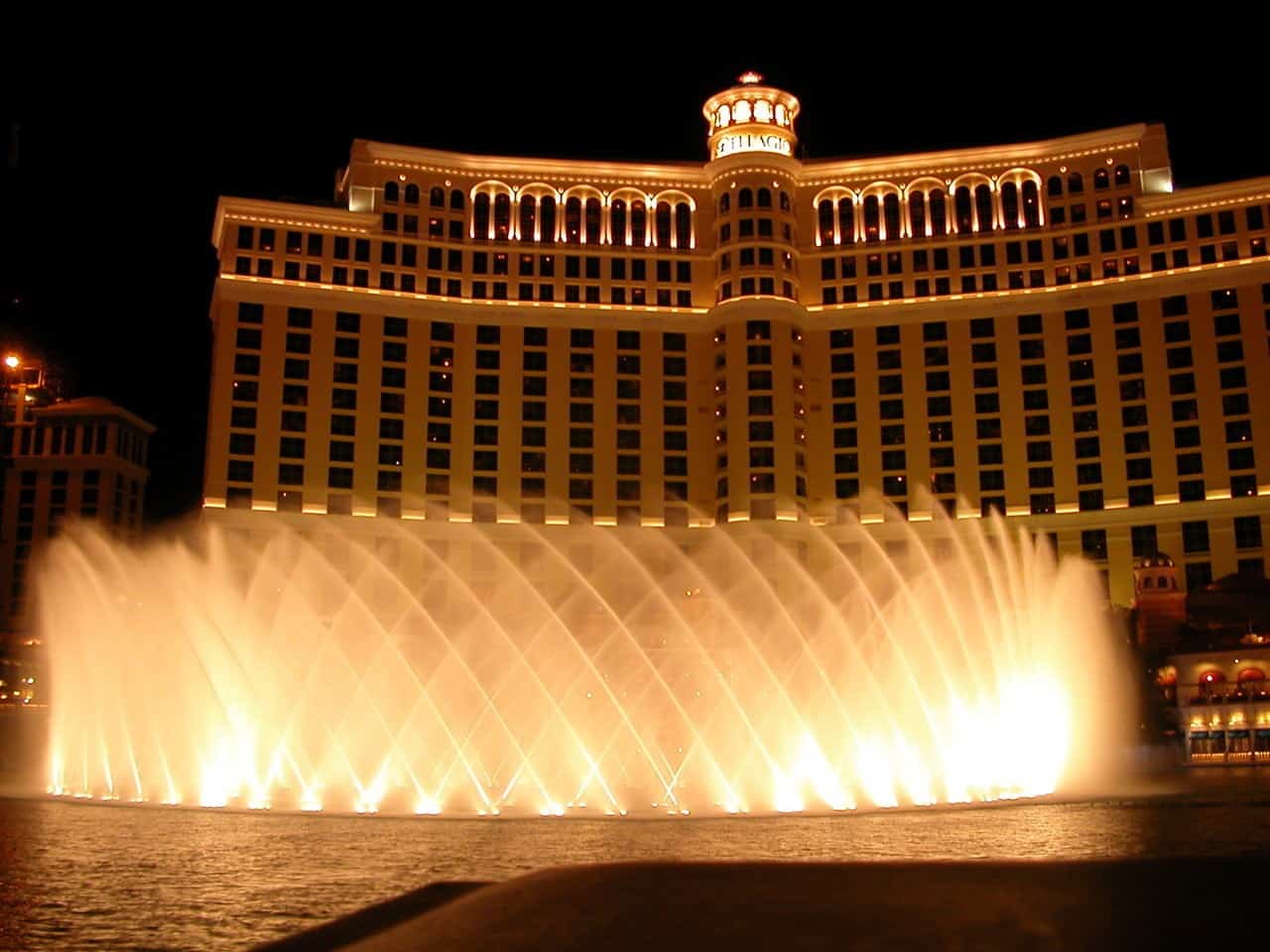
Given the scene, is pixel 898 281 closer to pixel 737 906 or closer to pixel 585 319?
pixel 585 319

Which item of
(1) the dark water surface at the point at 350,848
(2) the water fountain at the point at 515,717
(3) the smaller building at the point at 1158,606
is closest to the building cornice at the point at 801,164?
(3) the smaller building at the point at 1158,606

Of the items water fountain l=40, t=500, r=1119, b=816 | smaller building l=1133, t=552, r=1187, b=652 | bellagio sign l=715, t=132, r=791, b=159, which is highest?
bellagio sign l=715, t=132, r=791, b=159

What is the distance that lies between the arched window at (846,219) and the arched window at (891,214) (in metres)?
2.52

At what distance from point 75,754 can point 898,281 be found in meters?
79.8

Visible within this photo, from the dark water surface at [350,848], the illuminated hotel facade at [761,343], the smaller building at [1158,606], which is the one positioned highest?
the illuminated hotel facade at [761,343]

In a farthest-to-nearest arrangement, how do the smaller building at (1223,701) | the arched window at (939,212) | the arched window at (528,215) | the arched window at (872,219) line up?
the arched window at (872,219)
the arched window at (528,215)
the arched window at (939,212)
the smaller building at (1223,701)

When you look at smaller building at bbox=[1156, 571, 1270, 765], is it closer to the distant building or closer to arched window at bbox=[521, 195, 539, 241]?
arched window at bbox=[521, 195, 539, 241]

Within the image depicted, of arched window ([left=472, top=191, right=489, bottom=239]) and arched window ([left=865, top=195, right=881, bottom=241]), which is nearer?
arched window ([left=472, top=191, right=489, bottom=239])

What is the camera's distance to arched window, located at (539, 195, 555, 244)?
104 meters

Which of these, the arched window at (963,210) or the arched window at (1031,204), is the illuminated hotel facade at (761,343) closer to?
the arched window at (1031,204)

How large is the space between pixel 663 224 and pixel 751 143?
395 inches

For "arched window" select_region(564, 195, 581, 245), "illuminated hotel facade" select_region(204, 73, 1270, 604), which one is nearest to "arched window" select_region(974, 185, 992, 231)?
"illuminated hotel facade" select_region(204, 73, 1270, 604)

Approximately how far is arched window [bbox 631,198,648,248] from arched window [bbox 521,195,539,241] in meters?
8.24

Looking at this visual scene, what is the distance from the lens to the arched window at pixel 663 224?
106m
